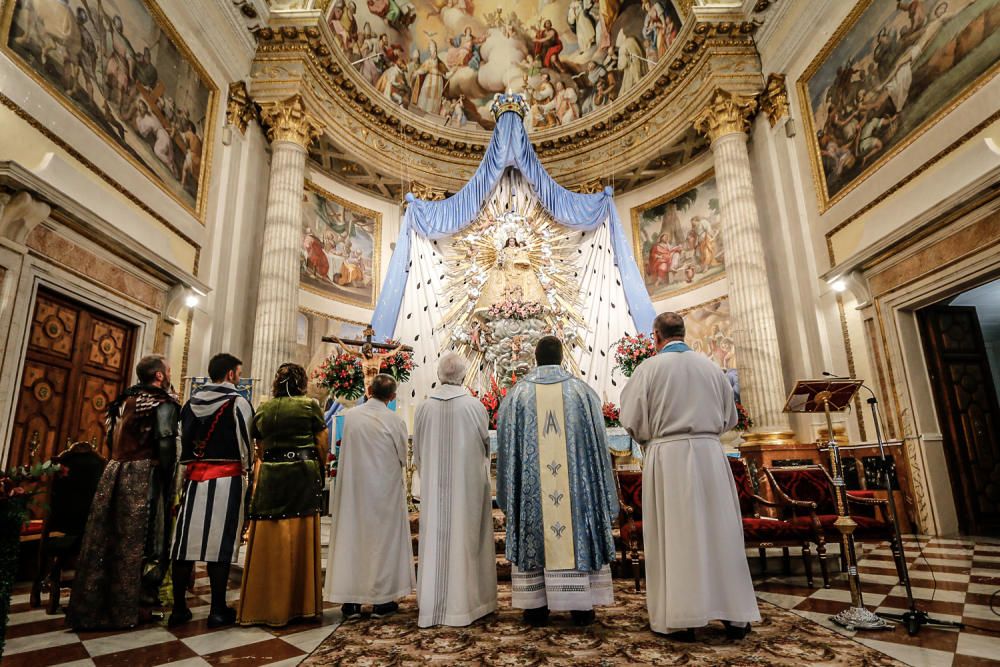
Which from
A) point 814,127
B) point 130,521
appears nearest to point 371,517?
point 130,521

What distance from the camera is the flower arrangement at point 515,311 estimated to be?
24.2 feet

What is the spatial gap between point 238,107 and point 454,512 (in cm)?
770

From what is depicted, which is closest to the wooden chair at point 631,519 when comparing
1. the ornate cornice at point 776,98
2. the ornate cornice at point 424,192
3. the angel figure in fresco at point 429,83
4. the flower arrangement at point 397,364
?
the flower arrangement at point 397,364

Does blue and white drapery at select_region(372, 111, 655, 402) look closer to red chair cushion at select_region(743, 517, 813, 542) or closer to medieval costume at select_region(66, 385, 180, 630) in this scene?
red chair cushion at select_region(743, 517, 813, 542)

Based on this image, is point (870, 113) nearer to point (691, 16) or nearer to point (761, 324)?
point (761, 324)

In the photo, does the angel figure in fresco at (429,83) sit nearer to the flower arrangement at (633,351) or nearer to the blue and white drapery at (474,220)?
the blue and white drapery at (474,220)

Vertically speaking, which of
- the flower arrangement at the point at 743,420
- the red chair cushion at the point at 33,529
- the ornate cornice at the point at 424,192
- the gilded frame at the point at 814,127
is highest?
the ornate cornice at the point at 424,192

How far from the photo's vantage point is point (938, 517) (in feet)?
18.3

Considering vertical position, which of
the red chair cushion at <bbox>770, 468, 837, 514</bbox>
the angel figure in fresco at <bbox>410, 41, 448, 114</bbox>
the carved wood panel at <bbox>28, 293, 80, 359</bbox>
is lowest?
the red chair cushion at <bbox>770, 468, 837, 514</bbox>

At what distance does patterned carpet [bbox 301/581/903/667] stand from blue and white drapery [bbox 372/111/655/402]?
4.80m

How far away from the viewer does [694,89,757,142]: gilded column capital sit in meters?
8.45

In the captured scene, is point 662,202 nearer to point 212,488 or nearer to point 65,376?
point 65,376

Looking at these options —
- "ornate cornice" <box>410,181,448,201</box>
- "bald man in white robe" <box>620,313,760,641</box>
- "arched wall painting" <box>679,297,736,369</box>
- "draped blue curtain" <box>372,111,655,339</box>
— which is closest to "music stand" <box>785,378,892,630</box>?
"bald man in white robe" <box>620,313,760,641</box>

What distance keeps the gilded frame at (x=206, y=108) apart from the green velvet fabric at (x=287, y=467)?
4.10 m
